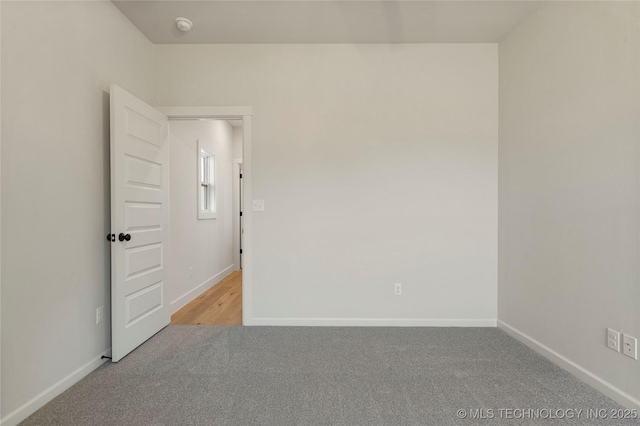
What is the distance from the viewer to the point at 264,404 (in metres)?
1.58

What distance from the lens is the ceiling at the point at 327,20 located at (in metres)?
2.16

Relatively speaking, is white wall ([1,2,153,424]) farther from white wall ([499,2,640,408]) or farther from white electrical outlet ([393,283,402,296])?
white wall ([499,2,640,408])

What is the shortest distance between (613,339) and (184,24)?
3805 mm

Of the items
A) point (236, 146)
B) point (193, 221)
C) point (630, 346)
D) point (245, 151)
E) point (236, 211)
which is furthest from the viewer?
point (236, 211)

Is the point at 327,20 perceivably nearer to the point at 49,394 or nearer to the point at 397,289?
the point at 397,289

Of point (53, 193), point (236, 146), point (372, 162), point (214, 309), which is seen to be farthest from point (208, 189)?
point (372, 162)

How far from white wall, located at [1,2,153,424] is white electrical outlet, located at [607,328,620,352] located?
336 cm

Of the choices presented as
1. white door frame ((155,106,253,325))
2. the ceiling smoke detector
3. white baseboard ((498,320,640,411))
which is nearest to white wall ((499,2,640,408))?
white baseboard ((498,320,640,411))

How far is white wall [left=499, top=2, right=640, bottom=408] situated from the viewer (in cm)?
158

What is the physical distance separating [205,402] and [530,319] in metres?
2.51

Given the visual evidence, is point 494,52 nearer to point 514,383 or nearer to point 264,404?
point 514,383

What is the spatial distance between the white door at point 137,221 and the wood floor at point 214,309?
1.00ft

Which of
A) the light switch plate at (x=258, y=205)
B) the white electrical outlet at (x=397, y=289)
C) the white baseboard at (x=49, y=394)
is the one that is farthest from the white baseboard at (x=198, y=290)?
the white electrical outlet at (x=397, y=289)

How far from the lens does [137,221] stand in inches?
86.9
